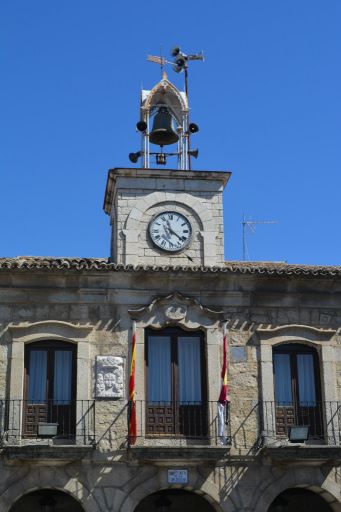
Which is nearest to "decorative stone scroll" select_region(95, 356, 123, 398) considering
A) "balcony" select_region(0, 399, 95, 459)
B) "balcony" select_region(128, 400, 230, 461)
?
"balcony" select_region(0, 399, 95, 459)

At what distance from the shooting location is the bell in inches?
904

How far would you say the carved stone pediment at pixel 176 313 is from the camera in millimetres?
20453

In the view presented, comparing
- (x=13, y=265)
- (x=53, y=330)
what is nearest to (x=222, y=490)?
(x=53, y=330)

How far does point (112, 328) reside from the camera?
2038cm

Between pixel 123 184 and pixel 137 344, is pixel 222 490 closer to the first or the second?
pixel 137 344

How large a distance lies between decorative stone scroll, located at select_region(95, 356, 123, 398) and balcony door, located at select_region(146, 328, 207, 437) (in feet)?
2.13

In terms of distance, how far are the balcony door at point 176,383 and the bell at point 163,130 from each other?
5.04m

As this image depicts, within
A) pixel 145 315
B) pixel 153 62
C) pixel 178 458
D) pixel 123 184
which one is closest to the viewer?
pixel 178 458

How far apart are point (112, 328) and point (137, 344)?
2.09 ft

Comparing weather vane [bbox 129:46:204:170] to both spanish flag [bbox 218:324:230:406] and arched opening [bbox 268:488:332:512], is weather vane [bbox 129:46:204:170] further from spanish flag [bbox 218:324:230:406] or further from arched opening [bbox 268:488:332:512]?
arched opening [bbox 268:488:332:512]

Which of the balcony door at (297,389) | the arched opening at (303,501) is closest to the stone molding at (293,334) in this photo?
the balcony door at (297,389)

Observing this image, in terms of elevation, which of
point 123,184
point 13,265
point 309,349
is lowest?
point 309,349

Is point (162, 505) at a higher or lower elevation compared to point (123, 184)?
lower

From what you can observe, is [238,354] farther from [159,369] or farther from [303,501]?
[303,501]
